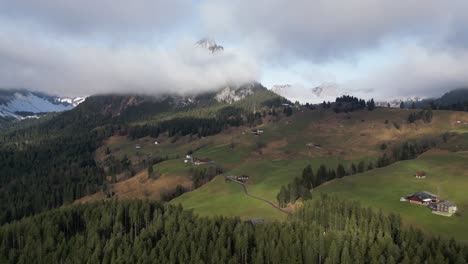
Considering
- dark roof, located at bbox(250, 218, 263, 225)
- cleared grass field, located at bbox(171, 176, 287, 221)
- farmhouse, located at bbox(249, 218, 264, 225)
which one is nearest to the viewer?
farmhouse, located at bbox(249, 218, 264, 225)

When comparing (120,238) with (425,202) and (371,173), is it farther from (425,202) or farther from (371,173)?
(371,173)

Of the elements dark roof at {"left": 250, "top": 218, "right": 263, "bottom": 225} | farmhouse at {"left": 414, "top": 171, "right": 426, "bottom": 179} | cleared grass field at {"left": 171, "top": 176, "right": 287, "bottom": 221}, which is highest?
farmhouse at {"left": 414, "top": 171, "right": 426, "bottom": 179}

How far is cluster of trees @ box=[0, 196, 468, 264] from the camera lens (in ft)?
314

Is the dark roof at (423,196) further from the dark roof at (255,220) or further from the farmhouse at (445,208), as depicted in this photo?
the dark roof at (255,220)

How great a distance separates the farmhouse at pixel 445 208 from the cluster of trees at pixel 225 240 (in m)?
24.6

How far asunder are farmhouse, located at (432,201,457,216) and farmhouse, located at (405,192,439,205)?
5809mm

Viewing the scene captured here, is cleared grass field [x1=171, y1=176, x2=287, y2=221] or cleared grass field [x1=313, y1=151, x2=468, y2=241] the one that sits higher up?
cleared grass field [x1=313, y1=151, x2=468, y2=241]

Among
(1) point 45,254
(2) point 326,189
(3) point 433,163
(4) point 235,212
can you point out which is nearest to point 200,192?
(4) point 235,212

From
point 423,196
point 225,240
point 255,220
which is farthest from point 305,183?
point 225,240

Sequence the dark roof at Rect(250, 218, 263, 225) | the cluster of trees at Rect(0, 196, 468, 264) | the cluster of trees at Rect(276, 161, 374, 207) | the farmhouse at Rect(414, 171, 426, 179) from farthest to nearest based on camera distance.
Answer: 1. the farmhouse at Rect(414, 171, 426, 179)
2. the cluster of trees at Rect(276, 161, 374, 207)
3. the dark roof at Rect(250, 218, 263, 225)
4. the cluster of trees at Rect(0, 196, 468, 264)

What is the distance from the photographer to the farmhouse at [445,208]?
409 feet

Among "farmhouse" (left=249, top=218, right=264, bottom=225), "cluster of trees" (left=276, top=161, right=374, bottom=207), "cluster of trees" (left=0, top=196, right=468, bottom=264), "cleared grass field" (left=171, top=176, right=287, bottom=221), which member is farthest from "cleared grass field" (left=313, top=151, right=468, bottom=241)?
"farmhouse" (left=249, top=218, right=264, bottom=225)

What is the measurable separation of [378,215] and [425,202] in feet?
102

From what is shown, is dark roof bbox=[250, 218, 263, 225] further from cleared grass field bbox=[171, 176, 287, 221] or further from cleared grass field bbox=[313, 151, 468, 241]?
cleared grass field bbox=[313, 151, 468, 241]
